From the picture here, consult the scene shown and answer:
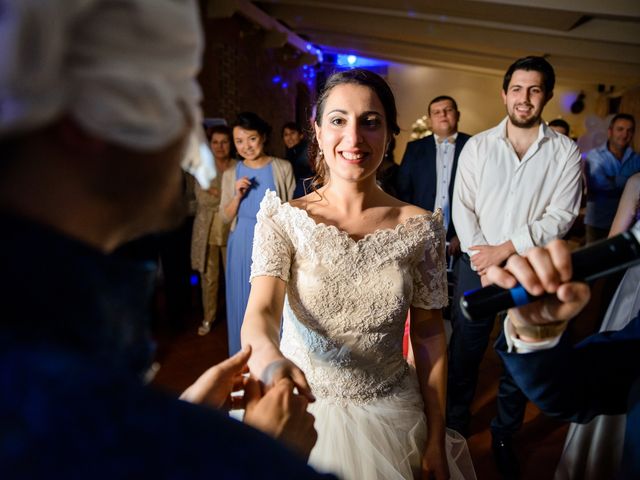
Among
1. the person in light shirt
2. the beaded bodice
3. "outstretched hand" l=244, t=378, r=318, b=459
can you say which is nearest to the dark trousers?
the person in light shirt

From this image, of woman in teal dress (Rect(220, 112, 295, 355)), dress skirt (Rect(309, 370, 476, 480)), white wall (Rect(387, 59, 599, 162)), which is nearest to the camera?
dress skirt (Rect(309, 370, 476, 480))

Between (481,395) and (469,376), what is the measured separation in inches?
26.2

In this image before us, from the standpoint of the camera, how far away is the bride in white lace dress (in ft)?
4.01

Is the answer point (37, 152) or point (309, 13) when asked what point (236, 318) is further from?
point (309, 13)

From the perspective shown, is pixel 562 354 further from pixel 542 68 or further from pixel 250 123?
pixel 250 123

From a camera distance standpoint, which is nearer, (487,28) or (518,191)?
(518,191)

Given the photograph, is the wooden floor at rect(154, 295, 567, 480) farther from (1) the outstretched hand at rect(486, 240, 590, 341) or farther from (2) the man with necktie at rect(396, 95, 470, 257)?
(1) the outstretched hand at rect(486, 240, 590, 341)

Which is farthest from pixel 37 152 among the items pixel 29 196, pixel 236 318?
pixel 236 318

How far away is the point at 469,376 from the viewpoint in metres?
2.37

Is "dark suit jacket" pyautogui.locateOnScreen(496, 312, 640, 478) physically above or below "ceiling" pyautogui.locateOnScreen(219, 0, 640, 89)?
below

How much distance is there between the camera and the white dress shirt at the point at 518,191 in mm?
2229

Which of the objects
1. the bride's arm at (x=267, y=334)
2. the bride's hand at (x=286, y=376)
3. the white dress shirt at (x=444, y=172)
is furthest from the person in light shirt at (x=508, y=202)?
the bride's hand at (x=286, y=376)

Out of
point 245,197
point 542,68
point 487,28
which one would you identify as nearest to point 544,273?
point 542,68

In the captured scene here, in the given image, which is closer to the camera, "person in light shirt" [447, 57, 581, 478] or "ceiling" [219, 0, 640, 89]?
"person in light shirt" [447, 57, 581, 478]
